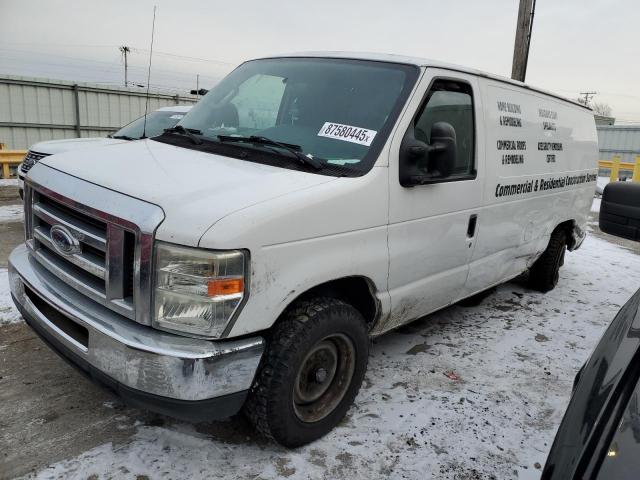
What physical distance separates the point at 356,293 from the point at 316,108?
1.17m

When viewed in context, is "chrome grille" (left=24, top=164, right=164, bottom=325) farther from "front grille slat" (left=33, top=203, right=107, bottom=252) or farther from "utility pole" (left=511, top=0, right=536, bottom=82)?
"utility pole" (left=511, top=0, right=536, bottom=82)

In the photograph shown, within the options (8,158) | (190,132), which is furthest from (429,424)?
(8,158)

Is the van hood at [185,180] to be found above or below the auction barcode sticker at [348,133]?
below

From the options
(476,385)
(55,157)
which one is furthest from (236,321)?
(476,385)

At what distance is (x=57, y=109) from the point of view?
13.7 metres

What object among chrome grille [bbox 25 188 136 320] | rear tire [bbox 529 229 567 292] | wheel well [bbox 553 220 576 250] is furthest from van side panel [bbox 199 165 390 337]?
wheel well [bbox 553 220 576 250]

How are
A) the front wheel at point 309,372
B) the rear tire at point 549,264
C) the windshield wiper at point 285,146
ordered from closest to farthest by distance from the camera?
the front wheel at point 309,372
the windshield wiper at point 285,146
the rear tire at point 549,264

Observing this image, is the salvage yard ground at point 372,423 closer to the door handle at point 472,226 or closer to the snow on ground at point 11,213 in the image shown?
the door handle at point 472,226

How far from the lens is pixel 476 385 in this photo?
348 cm

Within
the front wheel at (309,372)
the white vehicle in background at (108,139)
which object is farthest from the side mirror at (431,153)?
the white vehicle in background at (108,139)

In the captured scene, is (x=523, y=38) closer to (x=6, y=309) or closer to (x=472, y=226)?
(x=472, y=226)

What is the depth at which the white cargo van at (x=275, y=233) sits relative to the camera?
2.14 m

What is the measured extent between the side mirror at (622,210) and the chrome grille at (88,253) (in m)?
2.02

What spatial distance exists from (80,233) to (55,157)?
0.85m
